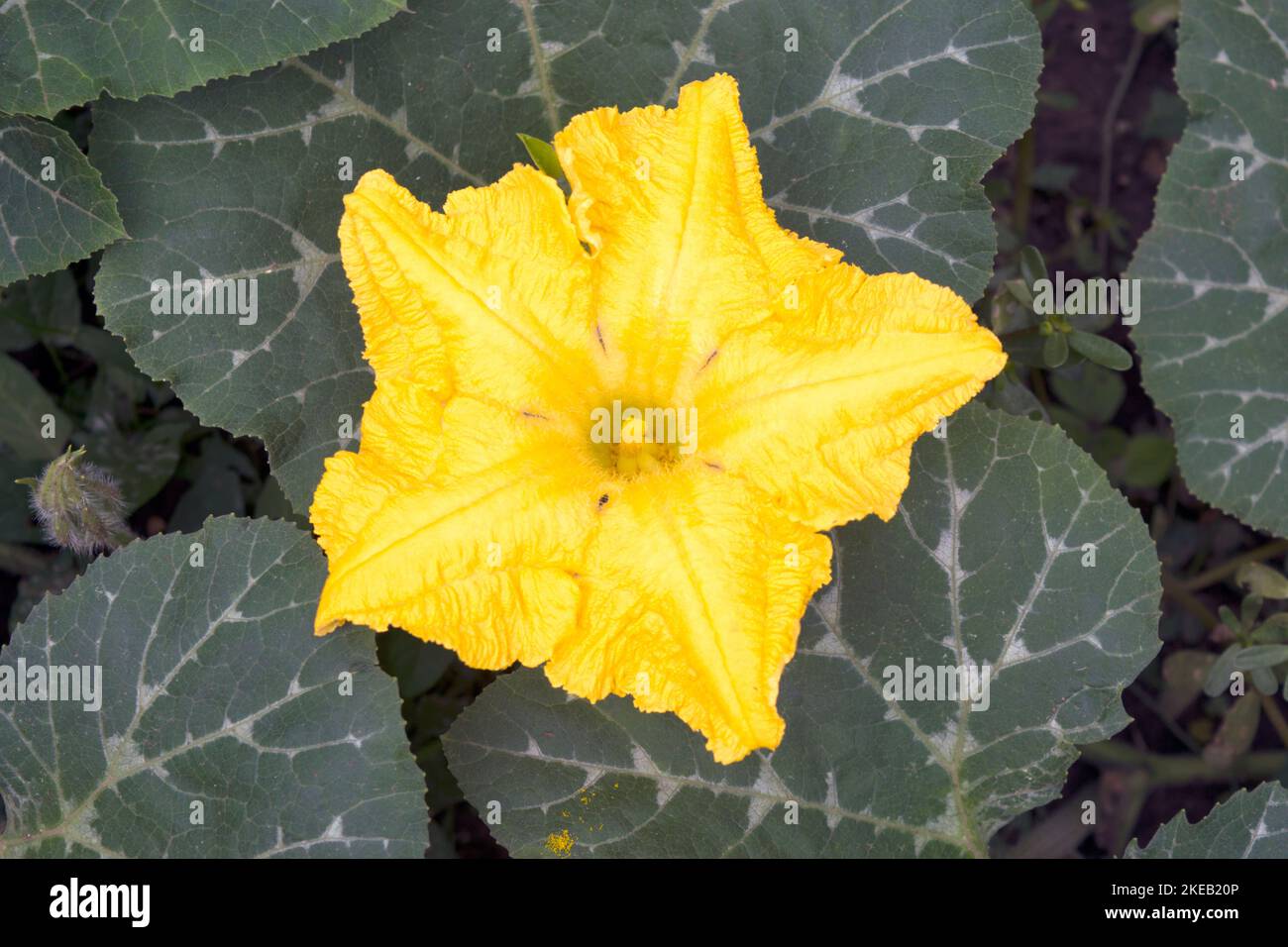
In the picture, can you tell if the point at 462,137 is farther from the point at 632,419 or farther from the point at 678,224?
the point at 632,419

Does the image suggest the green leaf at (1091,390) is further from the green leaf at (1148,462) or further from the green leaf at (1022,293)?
the green leaf at (1022,293)

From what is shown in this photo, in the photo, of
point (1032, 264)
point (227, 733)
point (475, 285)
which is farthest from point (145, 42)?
point (1032, 264)

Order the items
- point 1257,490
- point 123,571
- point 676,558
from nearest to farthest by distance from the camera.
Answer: point 676,558, point 123,571, point 1257,490

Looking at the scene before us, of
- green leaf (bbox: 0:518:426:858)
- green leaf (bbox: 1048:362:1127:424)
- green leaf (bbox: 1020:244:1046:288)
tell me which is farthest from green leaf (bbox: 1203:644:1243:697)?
green leaf (bbox: 0:518:426:858)

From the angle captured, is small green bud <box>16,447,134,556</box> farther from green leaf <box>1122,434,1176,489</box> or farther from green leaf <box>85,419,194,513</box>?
green leaf <box>1122,434,1176,489</box>
